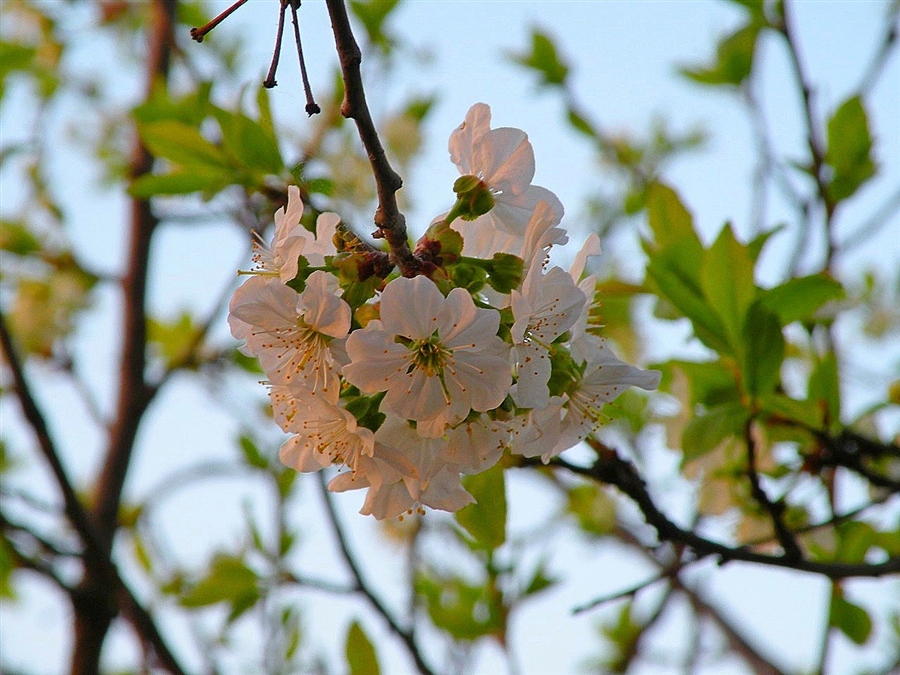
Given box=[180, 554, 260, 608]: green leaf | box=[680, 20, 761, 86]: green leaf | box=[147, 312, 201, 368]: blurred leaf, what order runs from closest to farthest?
box=[180, 554, 260, 608]: green leaf, box=[680, 20, 761, 86]: green leaf, box=[147, 312, 201, 368]: blurred leaf

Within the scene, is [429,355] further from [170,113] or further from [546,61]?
[546,61]

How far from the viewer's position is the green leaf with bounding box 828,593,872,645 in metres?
1.65

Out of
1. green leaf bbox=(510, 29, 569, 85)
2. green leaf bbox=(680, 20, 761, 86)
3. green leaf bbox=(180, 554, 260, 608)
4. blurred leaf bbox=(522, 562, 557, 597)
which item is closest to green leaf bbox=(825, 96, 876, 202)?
green leaf bbox=(680, 20, 761, 86)

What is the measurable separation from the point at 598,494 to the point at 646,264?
3.49 ft

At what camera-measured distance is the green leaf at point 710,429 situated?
4.48 ft

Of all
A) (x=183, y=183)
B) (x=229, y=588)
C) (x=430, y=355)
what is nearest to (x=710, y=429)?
(x=430, y=355)

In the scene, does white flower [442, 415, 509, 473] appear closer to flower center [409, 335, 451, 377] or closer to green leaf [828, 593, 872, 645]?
flower center [409, 335, 451, 377]

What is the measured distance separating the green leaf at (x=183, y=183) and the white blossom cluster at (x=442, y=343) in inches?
21.7

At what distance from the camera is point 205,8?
319 centimetres

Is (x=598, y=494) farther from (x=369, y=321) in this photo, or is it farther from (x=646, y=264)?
(x=369, y=321)

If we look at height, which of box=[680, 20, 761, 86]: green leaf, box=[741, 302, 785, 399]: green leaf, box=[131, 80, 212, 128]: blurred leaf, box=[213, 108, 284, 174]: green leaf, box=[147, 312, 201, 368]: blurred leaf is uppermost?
box=[147, 312, 201, 368]: blurred leaf

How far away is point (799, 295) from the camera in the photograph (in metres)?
1.39

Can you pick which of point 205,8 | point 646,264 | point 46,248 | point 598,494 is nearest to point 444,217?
point 646,264

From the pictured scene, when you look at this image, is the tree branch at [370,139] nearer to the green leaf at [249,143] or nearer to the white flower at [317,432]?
the white flower at [317,432]
